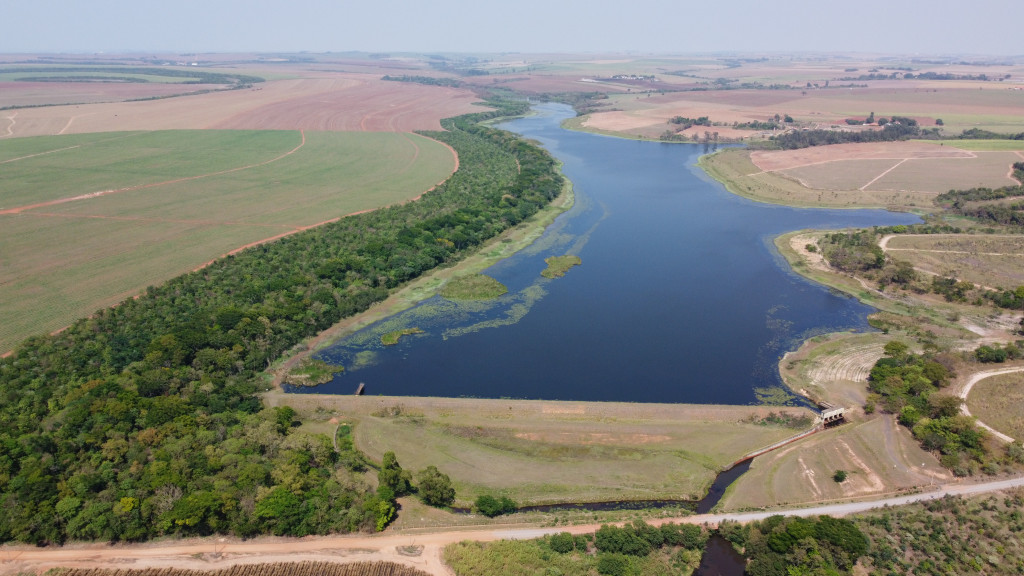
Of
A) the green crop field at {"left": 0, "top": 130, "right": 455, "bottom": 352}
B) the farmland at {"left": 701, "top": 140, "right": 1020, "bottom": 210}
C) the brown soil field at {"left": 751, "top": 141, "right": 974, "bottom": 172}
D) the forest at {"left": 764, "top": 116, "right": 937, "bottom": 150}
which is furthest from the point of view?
the forest at {"left": 764, "top": 116, "right": 937, "bottom": 150}

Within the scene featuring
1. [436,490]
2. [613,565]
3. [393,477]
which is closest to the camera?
[613,565]

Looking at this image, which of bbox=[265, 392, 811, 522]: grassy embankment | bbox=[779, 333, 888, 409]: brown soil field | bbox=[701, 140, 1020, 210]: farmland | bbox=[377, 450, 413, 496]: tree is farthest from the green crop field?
bbox=[779, 333, 888, 409]: brown soil field

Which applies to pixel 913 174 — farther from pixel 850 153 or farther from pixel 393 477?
pixel 393 477

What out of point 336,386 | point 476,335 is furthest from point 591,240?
point 336,386

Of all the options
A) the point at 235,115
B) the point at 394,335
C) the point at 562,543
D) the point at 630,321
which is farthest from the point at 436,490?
the point at 235,115

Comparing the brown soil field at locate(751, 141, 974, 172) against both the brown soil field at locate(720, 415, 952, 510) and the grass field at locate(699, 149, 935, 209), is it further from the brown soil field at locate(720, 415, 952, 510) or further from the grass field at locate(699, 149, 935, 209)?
the brown soil field at locate(720, 415, 952, 510)

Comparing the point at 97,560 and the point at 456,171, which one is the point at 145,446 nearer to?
the point at 97,560

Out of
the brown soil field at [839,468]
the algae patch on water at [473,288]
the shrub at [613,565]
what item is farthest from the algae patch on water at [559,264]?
the shrub at [613,565]
